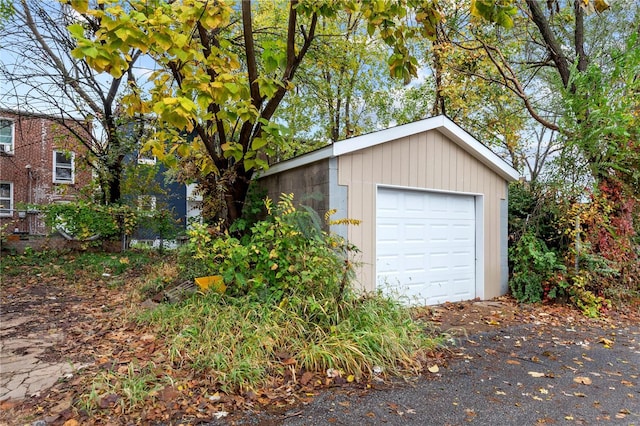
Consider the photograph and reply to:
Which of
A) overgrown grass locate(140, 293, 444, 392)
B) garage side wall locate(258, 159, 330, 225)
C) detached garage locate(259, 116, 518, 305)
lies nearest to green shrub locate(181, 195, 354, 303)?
overgrown grass locate(140, 293, 444, 392)

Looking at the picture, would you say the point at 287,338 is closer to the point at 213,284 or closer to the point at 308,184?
the point at 213,284

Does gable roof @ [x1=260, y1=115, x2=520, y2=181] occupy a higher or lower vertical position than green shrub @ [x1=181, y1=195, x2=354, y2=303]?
higher

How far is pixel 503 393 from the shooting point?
10.3 ft

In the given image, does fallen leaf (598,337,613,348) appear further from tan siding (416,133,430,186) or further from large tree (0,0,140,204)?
large tree (0,0,140,204)

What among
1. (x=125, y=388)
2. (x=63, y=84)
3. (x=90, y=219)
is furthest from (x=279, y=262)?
(x=63, y=84)

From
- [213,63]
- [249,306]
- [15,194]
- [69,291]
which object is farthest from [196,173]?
[15,194]

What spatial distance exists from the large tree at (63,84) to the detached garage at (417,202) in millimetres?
4929

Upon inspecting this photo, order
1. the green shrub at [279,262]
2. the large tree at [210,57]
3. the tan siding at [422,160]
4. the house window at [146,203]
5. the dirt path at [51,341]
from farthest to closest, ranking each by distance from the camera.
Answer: the house window at [146,203] < the tan siding at [422,160] < the green shrub at [279,262] < the large tree at [210,57] < the dirt path at [51,341]

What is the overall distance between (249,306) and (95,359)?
148 centimetres

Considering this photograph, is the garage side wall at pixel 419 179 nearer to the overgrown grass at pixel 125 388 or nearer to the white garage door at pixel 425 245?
the white garage door at pixel 425 245

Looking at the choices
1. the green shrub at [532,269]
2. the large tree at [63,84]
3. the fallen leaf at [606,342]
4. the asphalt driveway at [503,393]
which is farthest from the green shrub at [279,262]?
the large tree at [63,84]

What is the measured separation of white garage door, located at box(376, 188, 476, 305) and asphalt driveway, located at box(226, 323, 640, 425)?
5.89 ft

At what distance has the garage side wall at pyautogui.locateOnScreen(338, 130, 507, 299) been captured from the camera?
18.1 ft

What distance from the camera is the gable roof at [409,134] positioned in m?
5.36
